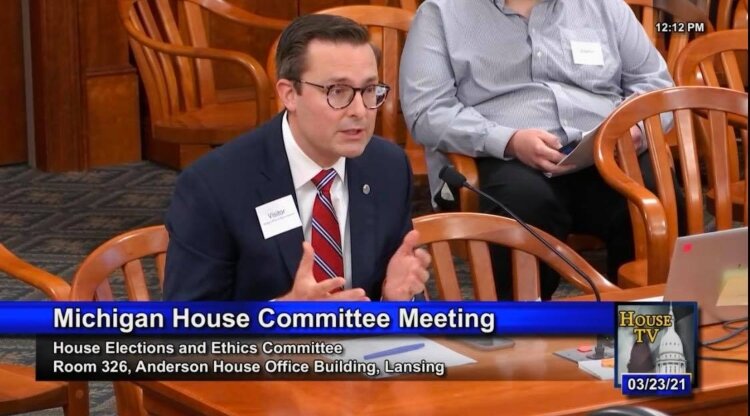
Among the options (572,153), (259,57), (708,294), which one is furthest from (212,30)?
(708,294)

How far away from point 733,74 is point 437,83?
3.38ft

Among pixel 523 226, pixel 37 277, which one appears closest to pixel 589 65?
pixel 523 226

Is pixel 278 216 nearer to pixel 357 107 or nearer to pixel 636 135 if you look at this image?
pixel 357 107

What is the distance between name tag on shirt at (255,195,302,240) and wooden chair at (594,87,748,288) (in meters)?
1.15

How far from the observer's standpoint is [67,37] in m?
6.50

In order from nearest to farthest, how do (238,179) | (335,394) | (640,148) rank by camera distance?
(335,394) < (238,179) < (640,148)

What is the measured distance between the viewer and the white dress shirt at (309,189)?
9.36 ft

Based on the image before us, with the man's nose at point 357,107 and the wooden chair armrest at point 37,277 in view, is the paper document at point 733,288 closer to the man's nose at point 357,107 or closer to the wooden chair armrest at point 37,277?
the man's nose at point 357,107

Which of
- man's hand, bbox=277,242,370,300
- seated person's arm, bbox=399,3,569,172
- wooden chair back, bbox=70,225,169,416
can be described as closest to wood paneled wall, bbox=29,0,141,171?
seated person's arm, bbox=399,3,569,172

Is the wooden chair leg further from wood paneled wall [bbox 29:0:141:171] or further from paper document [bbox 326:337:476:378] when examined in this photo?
wood paneled wall [bbox 29:0:141:171]

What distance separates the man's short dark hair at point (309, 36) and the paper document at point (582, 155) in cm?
111

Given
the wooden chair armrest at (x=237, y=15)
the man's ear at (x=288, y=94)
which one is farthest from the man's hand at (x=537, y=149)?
the wooden chair armrest at (x=237, y=15)

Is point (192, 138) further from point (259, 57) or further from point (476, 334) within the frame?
point (476, 334)

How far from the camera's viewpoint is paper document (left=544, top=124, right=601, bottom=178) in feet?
12.7
